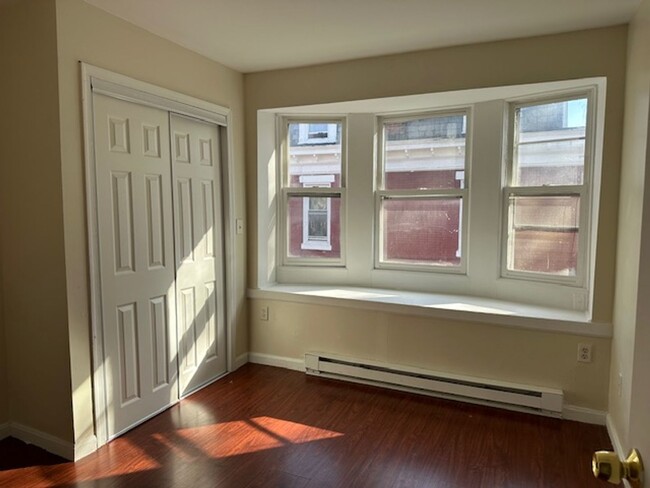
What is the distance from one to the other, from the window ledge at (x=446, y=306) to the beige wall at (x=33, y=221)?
159 centimetres

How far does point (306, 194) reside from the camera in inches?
147

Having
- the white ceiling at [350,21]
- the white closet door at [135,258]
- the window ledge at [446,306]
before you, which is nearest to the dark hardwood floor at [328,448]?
the white closet door at [135,258]

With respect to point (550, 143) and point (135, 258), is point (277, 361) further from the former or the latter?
point (550, 143)

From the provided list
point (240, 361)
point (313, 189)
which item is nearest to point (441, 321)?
point (313, 189)

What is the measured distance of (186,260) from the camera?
2.97 meters

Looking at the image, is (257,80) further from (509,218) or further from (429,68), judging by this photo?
(509,218)

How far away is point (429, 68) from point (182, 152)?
178cm

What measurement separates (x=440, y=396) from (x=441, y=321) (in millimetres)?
531

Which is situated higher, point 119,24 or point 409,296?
point 119,24

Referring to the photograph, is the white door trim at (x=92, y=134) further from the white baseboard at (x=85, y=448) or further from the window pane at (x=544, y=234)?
the window pane at (x=544, y=234)

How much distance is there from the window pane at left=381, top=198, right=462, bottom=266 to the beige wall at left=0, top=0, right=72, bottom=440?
2.40m

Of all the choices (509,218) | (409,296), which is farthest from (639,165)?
(409,296)

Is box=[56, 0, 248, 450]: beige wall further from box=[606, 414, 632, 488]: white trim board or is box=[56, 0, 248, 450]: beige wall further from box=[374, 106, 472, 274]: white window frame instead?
box=[606, 414, 632, 488]: white trim board

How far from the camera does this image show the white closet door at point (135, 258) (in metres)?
2.40
